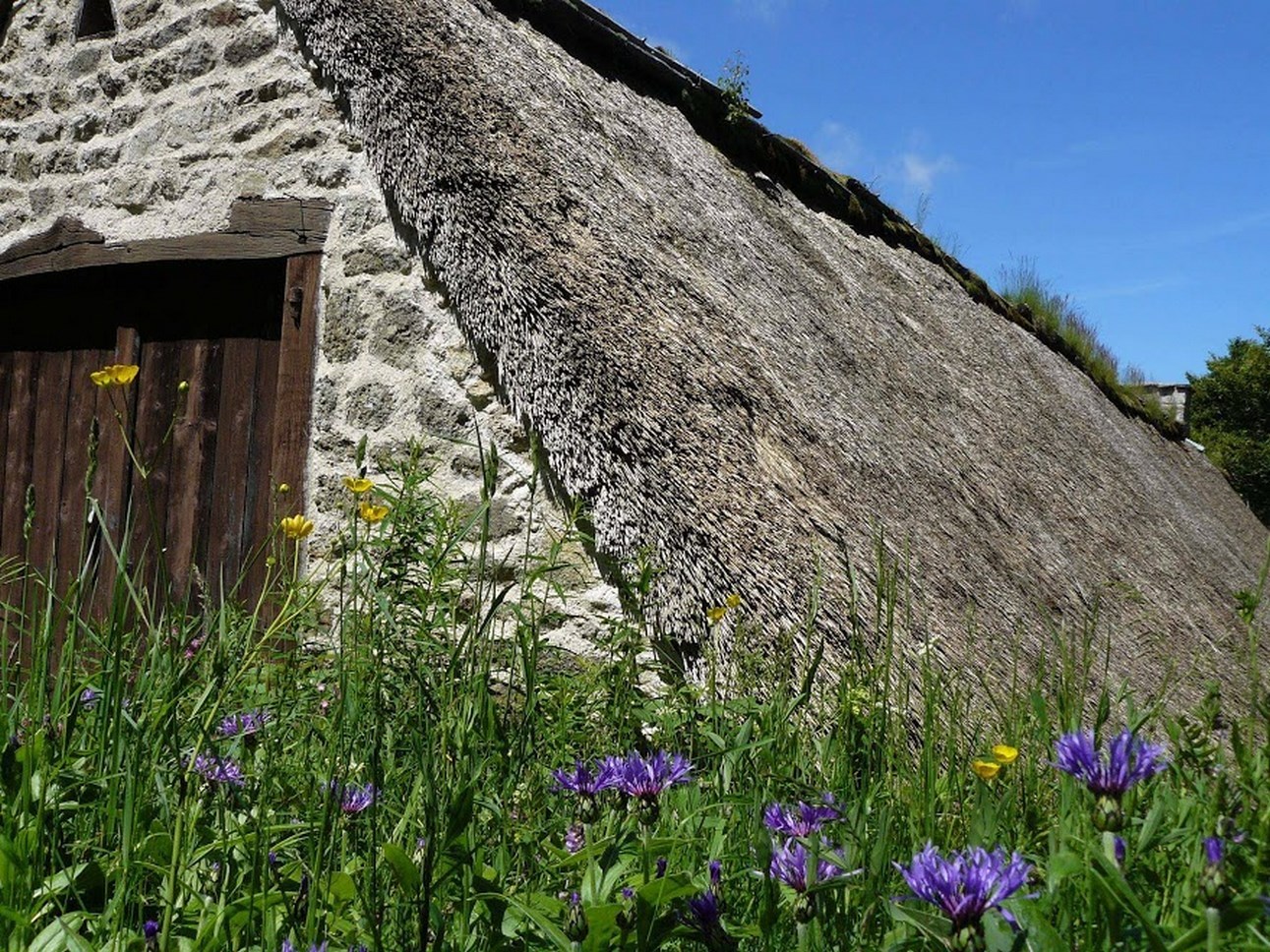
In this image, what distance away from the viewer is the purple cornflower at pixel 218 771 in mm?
1318

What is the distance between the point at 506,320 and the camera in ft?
9.75

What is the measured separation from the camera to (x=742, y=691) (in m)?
2.21

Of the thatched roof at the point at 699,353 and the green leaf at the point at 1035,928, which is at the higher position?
the thatched roof at the point at 699,353

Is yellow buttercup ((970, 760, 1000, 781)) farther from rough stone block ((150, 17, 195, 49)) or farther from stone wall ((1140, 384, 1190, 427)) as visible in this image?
stone wall ((1140, 384, 1190, 427))

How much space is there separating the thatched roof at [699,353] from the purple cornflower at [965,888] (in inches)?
33.8

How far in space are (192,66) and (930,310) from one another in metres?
4.00

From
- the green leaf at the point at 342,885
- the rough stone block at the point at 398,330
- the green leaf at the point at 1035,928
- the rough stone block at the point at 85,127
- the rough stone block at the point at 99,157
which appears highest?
the rough stone block at the point at 85,127

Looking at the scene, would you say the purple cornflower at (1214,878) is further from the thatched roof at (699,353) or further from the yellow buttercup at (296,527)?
the yellow buttercup at (296,527)

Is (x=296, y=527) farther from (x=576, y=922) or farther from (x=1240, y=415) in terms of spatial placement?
(x=1240, y=415)

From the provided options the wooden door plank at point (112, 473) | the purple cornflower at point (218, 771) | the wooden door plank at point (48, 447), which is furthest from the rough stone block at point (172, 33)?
the purple cornflower at point (218, 771)

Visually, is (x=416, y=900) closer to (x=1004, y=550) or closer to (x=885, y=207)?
(x=1004, y=550)

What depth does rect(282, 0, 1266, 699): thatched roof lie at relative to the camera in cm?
270

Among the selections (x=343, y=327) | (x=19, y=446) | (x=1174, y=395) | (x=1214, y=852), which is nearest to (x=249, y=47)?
(x=343, y=327)

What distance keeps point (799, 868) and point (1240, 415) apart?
68.8 feet
